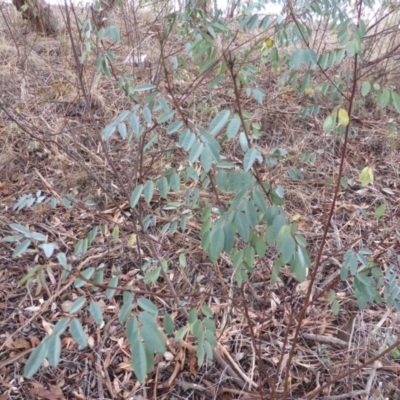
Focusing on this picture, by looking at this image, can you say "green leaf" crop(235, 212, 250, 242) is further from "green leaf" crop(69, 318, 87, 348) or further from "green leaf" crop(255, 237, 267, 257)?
"green leaf" crop(69, 318, 87, 348)

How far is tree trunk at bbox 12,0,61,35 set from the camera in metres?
3.57

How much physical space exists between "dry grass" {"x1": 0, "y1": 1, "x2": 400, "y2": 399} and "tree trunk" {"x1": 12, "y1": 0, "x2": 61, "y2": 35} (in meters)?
0.97

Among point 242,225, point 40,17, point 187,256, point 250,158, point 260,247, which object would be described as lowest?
point 187,256

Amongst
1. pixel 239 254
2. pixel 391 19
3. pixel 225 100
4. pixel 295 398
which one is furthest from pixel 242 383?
pixel 391 19

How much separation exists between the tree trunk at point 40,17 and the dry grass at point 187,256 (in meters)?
0.97

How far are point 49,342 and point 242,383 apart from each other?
96 centimetres

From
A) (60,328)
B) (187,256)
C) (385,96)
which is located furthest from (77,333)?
(187,256)

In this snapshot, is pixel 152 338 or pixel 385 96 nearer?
pixel 152 338

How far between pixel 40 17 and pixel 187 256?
3.20 m

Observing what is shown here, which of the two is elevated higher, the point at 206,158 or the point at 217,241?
the point at 206,158

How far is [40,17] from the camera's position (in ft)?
11.8

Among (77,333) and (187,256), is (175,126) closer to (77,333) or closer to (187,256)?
(77,333)

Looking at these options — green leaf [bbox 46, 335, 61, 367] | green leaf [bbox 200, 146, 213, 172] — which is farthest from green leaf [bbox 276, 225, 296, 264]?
green leaf [bbox 46, 335, 61, 367]

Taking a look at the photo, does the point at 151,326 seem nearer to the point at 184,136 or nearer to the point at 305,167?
the point at 184,136
